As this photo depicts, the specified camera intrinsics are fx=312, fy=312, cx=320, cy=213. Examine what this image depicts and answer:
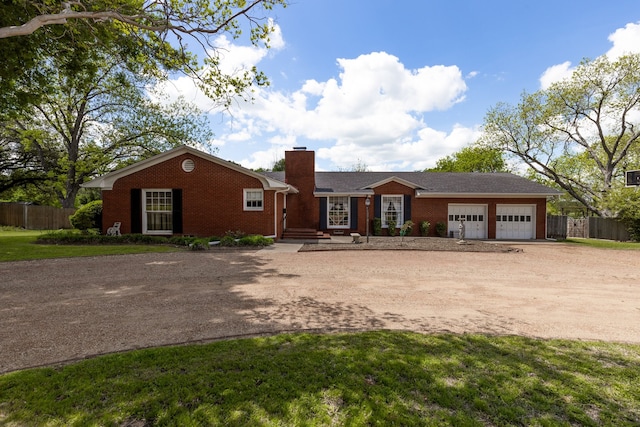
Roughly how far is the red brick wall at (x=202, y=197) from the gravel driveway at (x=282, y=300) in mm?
5104

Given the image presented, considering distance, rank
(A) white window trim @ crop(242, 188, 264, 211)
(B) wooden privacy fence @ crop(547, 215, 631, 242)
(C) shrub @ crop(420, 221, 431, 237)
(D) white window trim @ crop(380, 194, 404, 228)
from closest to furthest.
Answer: (A) white window trim @ crop(242, 188, 264, 211)
(C) shrub @ crop(420, 221, 431, 237)
(D) white window trim @ crop(380, 194, 404, 228)
(B) wooden privacy fence @ crop(547, 215, 631, 242)

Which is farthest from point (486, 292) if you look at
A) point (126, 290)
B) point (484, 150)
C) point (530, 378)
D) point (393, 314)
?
point (484, 150)

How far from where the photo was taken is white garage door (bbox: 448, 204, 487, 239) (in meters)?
19.6

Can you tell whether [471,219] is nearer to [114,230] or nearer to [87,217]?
[114,230]

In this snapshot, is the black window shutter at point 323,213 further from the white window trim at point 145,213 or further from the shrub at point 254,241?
the white window trim at point 145,213

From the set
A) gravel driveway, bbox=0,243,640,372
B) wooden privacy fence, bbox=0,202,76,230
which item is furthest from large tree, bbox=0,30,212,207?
gravel driveway, bbox=0,243,640,372

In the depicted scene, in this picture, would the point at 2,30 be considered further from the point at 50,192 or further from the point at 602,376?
the point at 50,192

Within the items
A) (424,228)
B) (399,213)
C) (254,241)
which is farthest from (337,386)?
(399,213)

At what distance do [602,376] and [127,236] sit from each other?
15.8 m

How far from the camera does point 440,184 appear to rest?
20641mm

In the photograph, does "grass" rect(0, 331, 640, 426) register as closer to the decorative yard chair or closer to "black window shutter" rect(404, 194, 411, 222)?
the decorative yard chair

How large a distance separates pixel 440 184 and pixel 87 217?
21077 mm

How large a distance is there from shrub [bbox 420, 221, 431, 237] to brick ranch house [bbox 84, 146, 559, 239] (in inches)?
12.9

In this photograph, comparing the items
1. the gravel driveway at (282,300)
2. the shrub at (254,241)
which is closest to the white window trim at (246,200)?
the shrub at (254,241)
